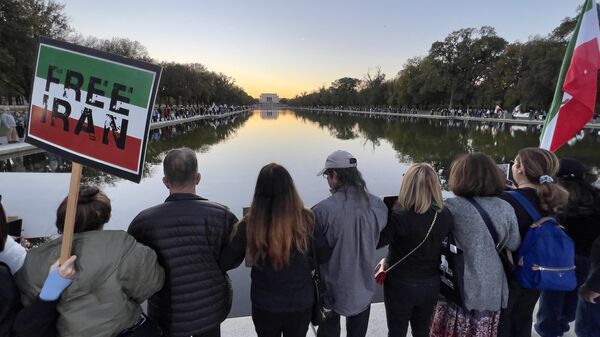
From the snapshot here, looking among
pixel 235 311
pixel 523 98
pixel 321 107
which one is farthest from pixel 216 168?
pixel 321 107

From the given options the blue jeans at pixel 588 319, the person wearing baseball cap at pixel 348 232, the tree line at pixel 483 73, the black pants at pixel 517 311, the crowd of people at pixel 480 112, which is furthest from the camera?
the crowd of people at pixel 480 112

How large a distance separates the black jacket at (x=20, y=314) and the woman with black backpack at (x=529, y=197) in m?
2.55

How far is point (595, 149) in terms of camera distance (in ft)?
55.5

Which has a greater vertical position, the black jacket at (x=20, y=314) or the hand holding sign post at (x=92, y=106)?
the hand holding sign post at (x=92, y=106)

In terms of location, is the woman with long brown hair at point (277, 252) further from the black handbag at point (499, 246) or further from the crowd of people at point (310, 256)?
the black handbag at point (499, 246)

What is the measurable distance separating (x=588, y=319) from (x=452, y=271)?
1.18 m

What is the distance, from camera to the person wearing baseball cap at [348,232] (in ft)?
6.85

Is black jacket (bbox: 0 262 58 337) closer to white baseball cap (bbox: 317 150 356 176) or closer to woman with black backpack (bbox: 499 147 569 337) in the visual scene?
white baseball cap (bbox: 317 150 356 176)

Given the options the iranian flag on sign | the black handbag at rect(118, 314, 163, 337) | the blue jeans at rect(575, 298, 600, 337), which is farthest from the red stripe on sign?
the iranian flag on sign

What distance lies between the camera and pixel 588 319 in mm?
2541

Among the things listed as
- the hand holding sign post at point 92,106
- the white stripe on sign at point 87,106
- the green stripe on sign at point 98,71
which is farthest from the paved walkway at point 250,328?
the green stripe on sign at point 98,71

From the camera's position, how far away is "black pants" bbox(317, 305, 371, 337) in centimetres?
231

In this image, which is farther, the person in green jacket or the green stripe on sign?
the green stripe on sign

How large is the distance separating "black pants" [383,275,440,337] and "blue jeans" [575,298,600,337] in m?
1.21
